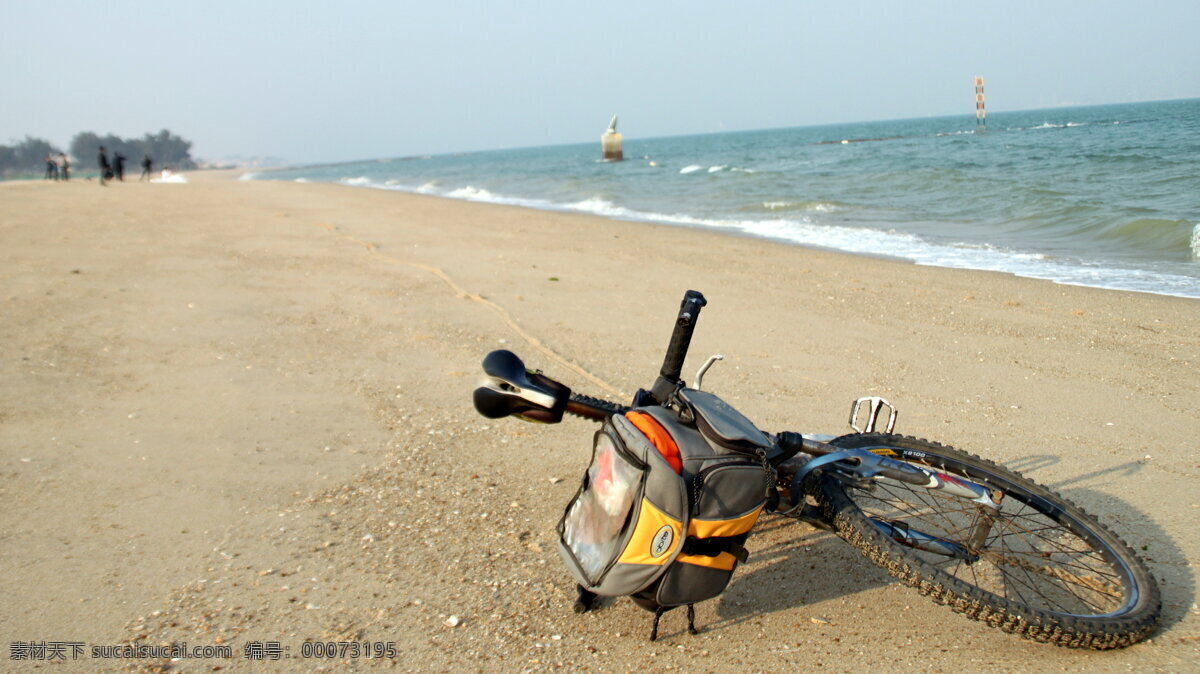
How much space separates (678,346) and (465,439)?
1.94m

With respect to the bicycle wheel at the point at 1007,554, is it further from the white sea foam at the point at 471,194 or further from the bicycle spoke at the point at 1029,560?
the white sea foam at the point at 471,194

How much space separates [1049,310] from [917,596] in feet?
17.7

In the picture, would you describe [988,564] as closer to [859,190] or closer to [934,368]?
[934,368]

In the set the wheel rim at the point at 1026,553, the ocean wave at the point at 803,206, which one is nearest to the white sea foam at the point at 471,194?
the ocean wave at the point at 803,206

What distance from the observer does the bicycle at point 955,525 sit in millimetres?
2395

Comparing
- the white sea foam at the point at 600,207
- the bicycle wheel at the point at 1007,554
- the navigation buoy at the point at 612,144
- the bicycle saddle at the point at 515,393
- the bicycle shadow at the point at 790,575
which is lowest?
the bicycle shadow at the point at 790,575

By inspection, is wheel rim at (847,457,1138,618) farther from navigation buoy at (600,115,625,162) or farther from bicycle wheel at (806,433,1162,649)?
navigation buoy at (600,115,625,162)

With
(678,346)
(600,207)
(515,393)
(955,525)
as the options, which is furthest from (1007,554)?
(600,207)

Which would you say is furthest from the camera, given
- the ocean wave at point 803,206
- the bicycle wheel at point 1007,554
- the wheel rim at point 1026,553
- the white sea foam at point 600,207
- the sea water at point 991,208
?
the white sea foam at point 600,207

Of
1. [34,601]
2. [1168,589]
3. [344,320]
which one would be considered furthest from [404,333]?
[1168,589]

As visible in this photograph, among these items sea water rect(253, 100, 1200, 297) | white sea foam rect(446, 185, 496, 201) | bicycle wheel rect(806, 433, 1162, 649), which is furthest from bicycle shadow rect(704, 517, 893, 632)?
white sea foam rect(446, 185, 496, 201)

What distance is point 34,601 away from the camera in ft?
9.07

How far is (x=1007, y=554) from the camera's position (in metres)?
2.96

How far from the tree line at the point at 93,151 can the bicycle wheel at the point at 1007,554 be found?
71.5 m
